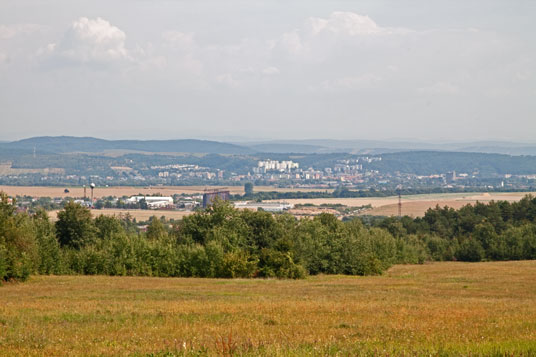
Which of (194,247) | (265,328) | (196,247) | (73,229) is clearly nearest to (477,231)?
(194,247)

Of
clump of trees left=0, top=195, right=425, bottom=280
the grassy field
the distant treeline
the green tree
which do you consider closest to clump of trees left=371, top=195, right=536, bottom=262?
the distant treeline

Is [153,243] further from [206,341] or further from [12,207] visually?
[206,341]

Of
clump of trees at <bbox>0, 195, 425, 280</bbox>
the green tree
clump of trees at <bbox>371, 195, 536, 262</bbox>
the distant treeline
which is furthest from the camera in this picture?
clump of trees at <bbox>371, 195, 536, 262</bbox>

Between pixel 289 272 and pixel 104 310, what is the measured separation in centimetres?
3780

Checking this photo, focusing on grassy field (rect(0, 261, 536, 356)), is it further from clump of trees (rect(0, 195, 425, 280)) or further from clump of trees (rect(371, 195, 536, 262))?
clump of trees (rect(371, 195, 536, 262))

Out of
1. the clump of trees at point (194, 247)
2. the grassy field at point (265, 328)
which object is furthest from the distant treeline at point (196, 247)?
the grassy field at point (265, 328)

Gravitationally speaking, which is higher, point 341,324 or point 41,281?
point 341,324

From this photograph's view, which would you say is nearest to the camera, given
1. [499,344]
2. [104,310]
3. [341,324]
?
[499,344]

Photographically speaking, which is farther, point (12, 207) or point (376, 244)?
point (376, 244)

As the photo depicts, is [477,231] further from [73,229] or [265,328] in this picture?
[265,328]

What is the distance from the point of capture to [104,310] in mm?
24938

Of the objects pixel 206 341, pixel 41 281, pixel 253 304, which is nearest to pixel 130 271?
pixel 41 281

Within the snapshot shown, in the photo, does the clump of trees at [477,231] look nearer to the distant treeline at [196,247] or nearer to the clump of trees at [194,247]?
the distant treeline at [196,247]

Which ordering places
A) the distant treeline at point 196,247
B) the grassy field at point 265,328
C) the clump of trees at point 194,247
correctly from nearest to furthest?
the grassy field at point 265,328 → the distant treeline at point 196,247 → the clump of trees at point 194,247
